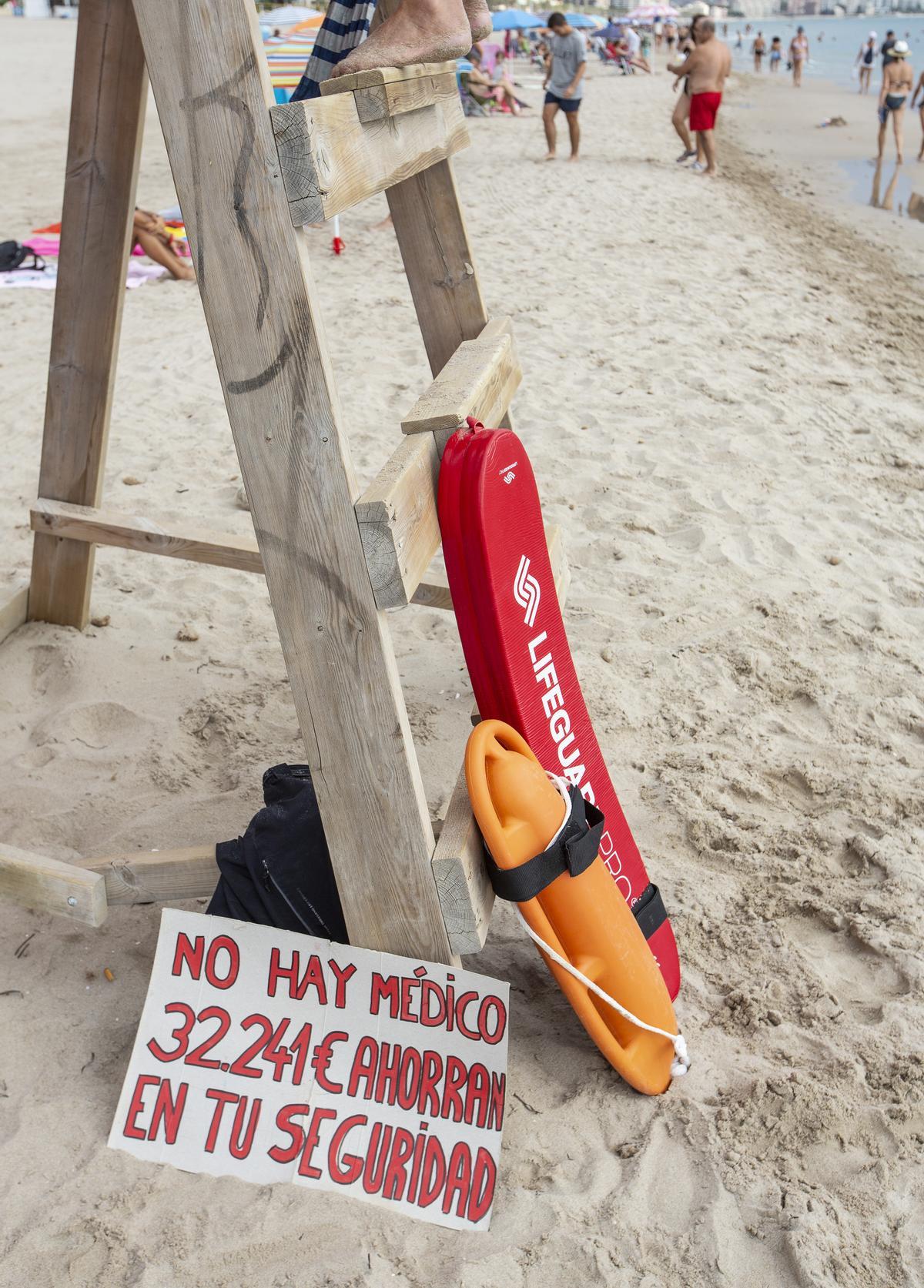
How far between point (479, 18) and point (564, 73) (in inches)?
466

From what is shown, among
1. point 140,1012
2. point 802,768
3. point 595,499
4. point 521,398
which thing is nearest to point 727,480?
point 595,499

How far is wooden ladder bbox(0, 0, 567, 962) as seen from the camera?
4.95 feet

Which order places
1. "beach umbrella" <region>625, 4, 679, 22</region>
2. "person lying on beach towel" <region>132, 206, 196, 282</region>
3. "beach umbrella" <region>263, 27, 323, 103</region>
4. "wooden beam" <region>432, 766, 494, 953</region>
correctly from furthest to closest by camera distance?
"beach umbrella" <region>625, 4, 679, 22</region>
"person lying on beach towel" <region>132, 206, 196, 282</region>
"beach umbrella" <region>263, 27, 323, 103</region>
"wooden beam" <region>432, 766, 494, 953</region>

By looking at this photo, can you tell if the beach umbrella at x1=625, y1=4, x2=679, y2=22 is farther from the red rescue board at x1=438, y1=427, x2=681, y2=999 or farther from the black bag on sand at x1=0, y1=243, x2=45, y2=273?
the red rescue board at x1=438, y1=427, x2=681, y2=999

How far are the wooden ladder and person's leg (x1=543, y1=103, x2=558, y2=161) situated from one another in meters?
12.2

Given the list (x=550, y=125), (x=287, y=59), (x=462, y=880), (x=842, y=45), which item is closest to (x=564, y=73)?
(x=550, y=125)

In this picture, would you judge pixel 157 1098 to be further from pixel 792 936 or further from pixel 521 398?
pixel 521 398

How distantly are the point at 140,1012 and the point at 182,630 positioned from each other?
154 centimetres

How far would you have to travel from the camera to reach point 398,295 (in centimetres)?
715

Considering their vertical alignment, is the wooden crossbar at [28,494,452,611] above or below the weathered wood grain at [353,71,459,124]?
below

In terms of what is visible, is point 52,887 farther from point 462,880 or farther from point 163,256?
point 163,256

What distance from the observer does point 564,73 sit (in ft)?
41.9

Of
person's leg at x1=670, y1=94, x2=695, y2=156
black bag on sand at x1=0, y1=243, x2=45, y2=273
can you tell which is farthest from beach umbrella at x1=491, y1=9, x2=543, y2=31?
black bag on sand at x1=0, y1=243, x2=45, y2=273

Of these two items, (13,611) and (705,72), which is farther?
(705,72)
